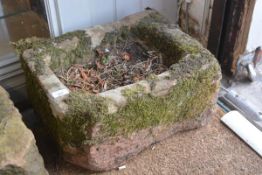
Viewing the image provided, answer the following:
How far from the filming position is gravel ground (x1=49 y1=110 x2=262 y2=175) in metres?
1.39

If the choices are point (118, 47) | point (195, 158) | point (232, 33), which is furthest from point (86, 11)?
point (195, 158)

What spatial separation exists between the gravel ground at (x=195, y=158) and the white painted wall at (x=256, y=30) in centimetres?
46

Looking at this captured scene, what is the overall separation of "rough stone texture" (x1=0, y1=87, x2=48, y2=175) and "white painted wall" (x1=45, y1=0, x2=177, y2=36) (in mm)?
550

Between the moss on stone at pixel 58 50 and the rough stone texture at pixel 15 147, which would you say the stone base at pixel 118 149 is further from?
the moss on stone at pixel 58 50

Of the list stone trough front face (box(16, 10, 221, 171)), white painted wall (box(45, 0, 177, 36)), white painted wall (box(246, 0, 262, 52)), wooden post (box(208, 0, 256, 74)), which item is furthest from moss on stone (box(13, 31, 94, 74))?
white painted wall (box(246, 0, 262, 52))

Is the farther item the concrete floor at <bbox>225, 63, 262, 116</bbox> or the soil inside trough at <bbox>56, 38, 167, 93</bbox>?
the concrete floor at <bbox>225, 63, 262, 116</bbox>

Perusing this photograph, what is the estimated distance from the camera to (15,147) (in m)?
0.98

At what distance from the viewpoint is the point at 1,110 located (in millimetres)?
1059

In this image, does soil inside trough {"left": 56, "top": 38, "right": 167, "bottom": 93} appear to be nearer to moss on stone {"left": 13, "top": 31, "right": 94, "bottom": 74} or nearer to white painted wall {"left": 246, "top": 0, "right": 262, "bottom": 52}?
moss on stone {"left": 13, "top": 31, "right": 94, "bottom": 74}

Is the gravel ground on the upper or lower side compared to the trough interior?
lower

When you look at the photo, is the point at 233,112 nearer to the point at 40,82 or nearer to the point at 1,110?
the point at 40,82

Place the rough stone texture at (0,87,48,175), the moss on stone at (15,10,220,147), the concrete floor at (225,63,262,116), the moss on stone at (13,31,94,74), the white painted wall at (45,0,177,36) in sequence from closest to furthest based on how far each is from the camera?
the rough stone texture at (0,87,48,175), the moss on stone at (15,10,220,147), the moss on stone at (13,31,94,74), the white painted wall at (45,0,177,36), the concrete floor at (225,63,262,116)

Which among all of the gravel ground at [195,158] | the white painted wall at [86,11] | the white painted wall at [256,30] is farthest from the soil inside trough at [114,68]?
the white painted wall at [256,30]

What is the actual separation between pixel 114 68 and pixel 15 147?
609 mm
